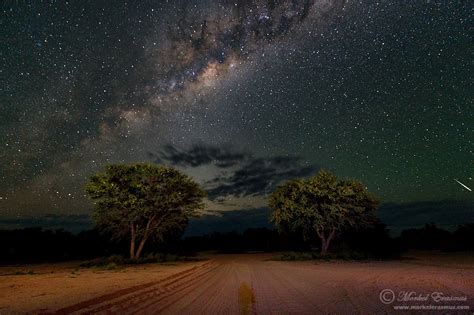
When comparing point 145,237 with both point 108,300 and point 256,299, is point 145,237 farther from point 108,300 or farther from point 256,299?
point 256,299

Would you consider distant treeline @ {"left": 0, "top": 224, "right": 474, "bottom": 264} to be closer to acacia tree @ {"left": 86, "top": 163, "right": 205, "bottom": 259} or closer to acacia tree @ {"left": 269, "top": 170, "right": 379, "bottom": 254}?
acacia tree @ {"left": 269, "top": 170, "right": 379, "bottom": 254}

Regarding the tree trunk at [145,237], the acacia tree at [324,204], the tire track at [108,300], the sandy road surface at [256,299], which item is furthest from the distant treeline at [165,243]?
the tire track at [108,300]

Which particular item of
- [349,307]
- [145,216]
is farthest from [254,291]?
[145,216]

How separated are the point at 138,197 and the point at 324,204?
21.2 metres

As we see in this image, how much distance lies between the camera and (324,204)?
4069 centimetres

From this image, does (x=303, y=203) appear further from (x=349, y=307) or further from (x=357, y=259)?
(x=349, y=307)

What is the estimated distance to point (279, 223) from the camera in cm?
4481

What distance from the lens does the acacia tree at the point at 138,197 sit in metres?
35.0

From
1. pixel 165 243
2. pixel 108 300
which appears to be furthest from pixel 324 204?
pixel 165 243

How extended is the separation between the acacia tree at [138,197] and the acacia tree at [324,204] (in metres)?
11.6

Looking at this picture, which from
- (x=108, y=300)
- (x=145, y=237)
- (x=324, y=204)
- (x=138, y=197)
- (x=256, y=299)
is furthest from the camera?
(x=324, y=204)

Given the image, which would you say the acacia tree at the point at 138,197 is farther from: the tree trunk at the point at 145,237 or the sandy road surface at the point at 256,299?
the sandy road surface at the point at 256,299

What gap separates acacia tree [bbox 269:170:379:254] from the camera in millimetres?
40438

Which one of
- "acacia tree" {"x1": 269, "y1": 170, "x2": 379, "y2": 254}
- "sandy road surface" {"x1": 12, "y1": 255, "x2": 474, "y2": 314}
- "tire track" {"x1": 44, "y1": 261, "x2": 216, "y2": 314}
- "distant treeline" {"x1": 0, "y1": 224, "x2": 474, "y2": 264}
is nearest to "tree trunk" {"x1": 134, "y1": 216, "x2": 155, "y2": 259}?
"acacia tree" {"x1": 269, "y1": 170, "x2": 379, "y2": 254}
